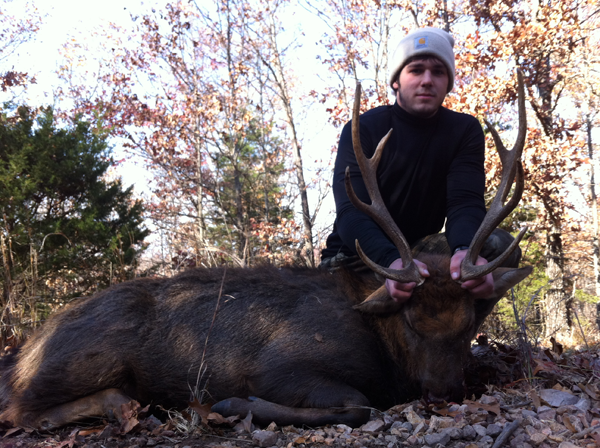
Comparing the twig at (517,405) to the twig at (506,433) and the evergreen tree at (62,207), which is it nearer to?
the twig at (506,433)

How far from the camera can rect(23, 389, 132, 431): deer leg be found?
134 inches

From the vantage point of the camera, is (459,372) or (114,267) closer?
(459,372)

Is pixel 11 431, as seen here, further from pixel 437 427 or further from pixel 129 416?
pixel 437 427

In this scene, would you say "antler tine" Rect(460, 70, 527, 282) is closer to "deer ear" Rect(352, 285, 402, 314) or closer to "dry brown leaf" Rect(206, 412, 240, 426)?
"deer ear" Rect(352, 285, 402, 314)

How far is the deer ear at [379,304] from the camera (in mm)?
3479

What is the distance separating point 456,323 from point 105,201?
8.36 metres

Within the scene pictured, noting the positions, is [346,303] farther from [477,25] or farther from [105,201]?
[477,25]

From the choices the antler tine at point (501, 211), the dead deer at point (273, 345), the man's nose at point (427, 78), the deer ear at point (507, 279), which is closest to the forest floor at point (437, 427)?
the dead deer at point (273, 345)

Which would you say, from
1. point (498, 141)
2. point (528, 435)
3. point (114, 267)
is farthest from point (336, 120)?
point (528, 435)

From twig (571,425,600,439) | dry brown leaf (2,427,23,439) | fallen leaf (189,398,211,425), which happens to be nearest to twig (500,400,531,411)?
twig (571,425,600,439)

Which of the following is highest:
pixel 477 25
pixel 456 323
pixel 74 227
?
pixel 477 25

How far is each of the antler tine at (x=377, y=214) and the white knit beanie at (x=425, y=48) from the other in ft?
3.42

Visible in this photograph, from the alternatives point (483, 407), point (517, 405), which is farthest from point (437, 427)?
point (517, 405)

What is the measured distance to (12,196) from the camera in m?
8.50
